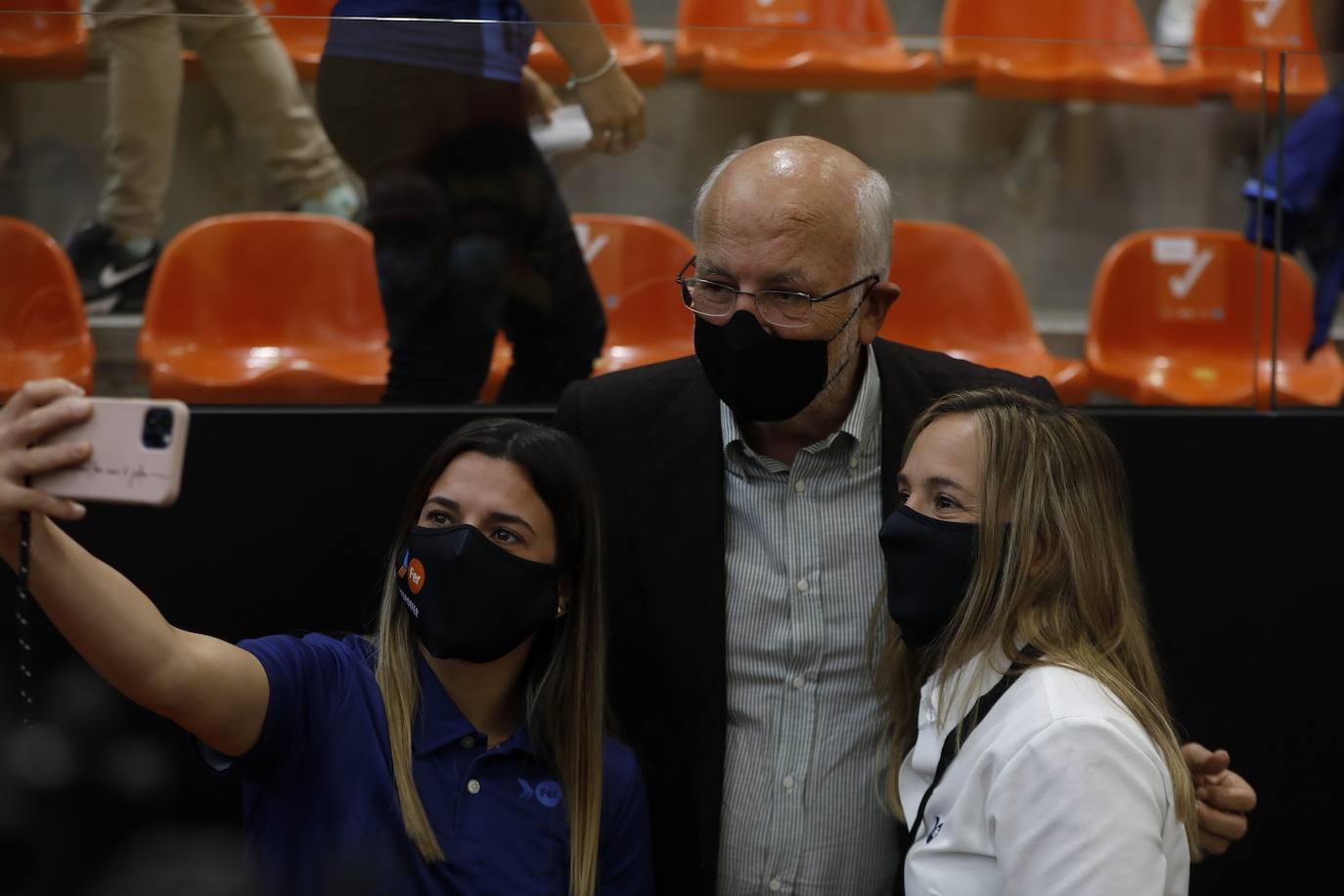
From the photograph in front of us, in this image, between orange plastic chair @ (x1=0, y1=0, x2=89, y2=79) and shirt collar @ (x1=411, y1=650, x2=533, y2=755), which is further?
orange plastic chair @ (x1=0, y1=0, x2=89, y2=79)

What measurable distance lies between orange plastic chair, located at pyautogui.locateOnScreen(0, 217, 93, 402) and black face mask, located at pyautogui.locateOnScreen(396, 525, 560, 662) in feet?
3.18

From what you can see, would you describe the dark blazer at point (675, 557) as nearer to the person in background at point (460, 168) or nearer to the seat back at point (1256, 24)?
the person in background at point (460, 168)

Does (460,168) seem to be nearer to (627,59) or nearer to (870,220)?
(627,59)

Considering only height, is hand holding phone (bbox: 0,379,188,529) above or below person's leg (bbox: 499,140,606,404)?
above

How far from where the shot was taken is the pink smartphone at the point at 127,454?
1.18m

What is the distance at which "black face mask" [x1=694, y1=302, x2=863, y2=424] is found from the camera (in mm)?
1889

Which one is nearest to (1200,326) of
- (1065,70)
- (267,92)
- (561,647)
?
(1065,70)

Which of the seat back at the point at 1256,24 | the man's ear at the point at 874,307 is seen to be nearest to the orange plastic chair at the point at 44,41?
the man's ear at the point at 874,307

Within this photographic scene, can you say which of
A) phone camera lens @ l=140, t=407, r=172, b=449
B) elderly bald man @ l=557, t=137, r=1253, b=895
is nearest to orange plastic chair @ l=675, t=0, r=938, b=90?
elderly bald man @ l=557, t=137, r=1253, b=895

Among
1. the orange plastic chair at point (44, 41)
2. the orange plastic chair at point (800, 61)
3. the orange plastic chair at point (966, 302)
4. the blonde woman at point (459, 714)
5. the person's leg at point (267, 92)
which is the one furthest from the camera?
the orange plastic chair at point (966, 302)

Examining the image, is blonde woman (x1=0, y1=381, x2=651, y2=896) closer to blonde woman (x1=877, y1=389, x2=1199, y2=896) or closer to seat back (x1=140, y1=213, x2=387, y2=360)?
blonde woman (x1=877, y1=389, x2=1199, y2=896)

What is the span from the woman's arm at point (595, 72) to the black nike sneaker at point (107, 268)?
0.81 meters

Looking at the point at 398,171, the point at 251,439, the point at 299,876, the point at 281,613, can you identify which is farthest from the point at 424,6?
the point at 299,876

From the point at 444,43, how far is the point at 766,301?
829 millimetres
